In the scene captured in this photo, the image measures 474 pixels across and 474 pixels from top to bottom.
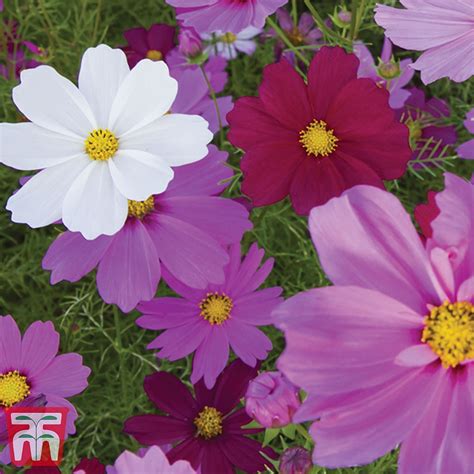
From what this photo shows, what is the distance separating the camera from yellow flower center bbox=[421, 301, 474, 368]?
0.47m

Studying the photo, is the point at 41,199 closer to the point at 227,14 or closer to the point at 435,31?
the point at 227,14

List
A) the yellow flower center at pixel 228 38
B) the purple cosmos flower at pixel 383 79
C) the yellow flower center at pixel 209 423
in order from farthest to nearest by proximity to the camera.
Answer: the yellow flower center at pixel 228 38 < the purple cosmos flower at pixel 383 79 < the yellow flower center at pixel 209 423

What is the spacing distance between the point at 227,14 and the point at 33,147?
0.81 feet

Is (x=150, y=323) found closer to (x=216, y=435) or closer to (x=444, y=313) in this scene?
(x=216, y=435)

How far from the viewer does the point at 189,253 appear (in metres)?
0.66

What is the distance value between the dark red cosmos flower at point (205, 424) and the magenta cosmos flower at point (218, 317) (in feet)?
0.09

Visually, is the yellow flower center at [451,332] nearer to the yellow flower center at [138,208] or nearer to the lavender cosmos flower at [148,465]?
the lavender cosmos flower at [148,465]

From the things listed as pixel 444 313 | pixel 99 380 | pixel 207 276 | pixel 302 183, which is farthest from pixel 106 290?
pixel 99 380

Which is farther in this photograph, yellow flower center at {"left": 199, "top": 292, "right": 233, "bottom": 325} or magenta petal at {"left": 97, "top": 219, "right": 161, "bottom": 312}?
yellow flower center at {"left": 199, "top": 292, "right": 233, "bottom": 325}

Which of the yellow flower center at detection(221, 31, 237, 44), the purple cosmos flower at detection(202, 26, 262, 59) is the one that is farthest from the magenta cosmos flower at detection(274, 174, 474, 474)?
the purple cosmos flower at detection(202, 26, 262, 59)

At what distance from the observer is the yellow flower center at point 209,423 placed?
2.48ft

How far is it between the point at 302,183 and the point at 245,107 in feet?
0.28

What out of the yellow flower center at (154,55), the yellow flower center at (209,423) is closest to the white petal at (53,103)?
the yellow flower center at (209,423)

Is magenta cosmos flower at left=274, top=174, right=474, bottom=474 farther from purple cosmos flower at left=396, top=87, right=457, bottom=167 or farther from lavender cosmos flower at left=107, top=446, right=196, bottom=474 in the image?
purple cosmos flower at left=396, top=87, right=457, bottom=167
